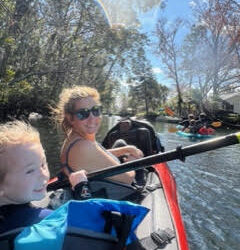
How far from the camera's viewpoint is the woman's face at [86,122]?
2.56m

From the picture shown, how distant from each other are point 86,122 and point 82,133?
0.10 metres

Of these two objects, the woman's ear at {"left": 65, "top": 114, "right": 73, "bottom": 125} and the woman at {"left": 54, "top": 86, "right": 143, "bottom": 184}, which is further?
the woman's ear at {"left": 65, "top": 114, "right": 73, "bottom": 125}

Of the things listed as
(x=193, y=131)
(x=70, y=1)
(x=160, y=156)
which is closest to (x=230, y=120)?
(x=193, y=131)

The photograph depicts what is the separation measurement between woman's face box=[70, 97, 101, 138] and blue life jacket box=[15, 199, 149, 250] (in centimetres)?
122

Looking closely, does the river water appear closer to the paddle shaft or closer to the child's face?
the paddle shaft

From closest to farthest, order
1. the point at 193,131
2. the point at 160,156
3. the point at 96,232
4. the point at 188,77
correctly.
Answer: the point at 96,232
the point at 160,156
the point at 193,131
the point at 188,77

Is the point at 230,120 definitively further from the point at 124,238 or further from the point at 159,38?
the point at 124,238

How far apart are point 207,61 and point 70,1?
24004 mm

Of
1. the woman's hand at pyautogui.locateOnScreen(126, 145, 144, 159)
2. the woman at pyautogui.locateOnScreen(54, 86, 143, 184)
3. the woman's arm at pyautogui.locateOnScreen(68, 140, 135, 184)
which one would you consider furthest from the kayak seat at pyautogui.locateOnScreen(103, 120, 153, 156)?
the woman's arm at pyautogui.locateOnScreen(68, 140, 135, 184)

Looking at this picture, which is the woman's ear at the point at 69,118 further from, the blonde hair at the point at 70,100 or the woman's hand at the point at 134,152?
the woman's hand at the point at 134,152

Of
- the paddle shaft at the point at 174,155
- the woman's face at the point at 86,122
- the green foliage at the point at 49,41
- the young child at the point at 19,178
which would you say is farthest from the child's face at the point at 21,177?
the green foliage at the point at 49,41

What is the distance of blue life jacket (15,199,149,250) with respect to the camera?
1.11 meters

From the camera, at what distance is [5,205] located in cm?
140

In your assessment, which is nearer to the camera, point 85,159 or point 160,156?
point 160,156
